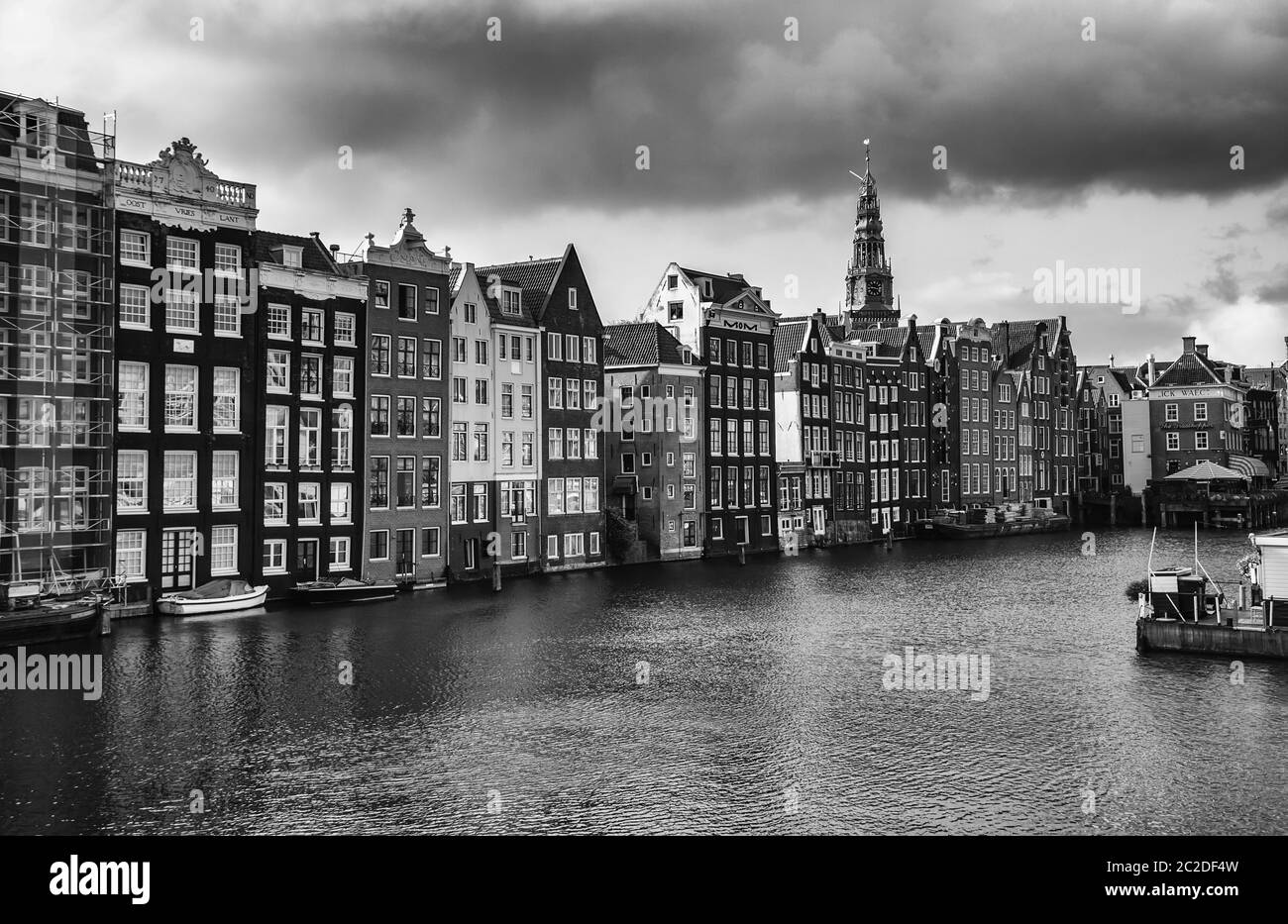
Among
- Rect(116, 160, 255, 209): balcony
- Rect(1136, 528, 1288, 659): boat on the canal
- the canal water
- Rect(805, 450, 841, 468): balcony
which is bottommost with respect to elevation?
the canal water

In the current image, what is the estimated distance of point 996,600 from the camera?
68.9m

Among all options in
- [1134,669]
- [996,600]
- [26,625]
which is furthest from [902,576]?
[26,625]

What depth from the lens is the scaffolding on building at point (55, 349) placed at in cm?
5362

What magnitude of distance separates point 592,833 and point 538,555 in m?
55.9

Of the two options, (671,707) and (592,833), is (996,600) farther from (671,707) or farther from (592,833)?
(592,833)

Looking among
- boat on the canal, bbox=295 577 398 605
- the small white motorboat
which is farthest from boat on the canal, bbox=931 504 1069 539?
the small white motorboat

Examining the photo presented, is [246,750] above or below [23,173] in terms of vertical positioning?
below

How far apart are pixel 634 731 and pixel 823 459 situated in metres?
81.3

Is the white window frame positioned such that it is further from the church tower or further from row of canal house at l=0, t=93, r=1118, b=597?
the church tower

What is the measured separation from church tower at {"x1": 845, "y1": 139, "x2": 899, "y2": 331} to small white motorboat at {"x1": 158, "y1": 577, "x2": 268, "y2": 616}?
4681 inches

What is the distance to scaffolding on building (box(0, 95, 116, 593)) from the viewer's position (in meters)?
53.6

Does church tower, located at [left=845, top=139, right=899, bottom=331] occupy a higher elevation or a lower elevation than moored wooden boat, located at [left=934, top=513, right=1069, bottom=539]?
higher

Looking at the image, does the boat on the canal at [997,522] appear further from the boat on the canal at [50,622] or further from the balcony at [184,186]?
the boat on the canal at [50,622]
